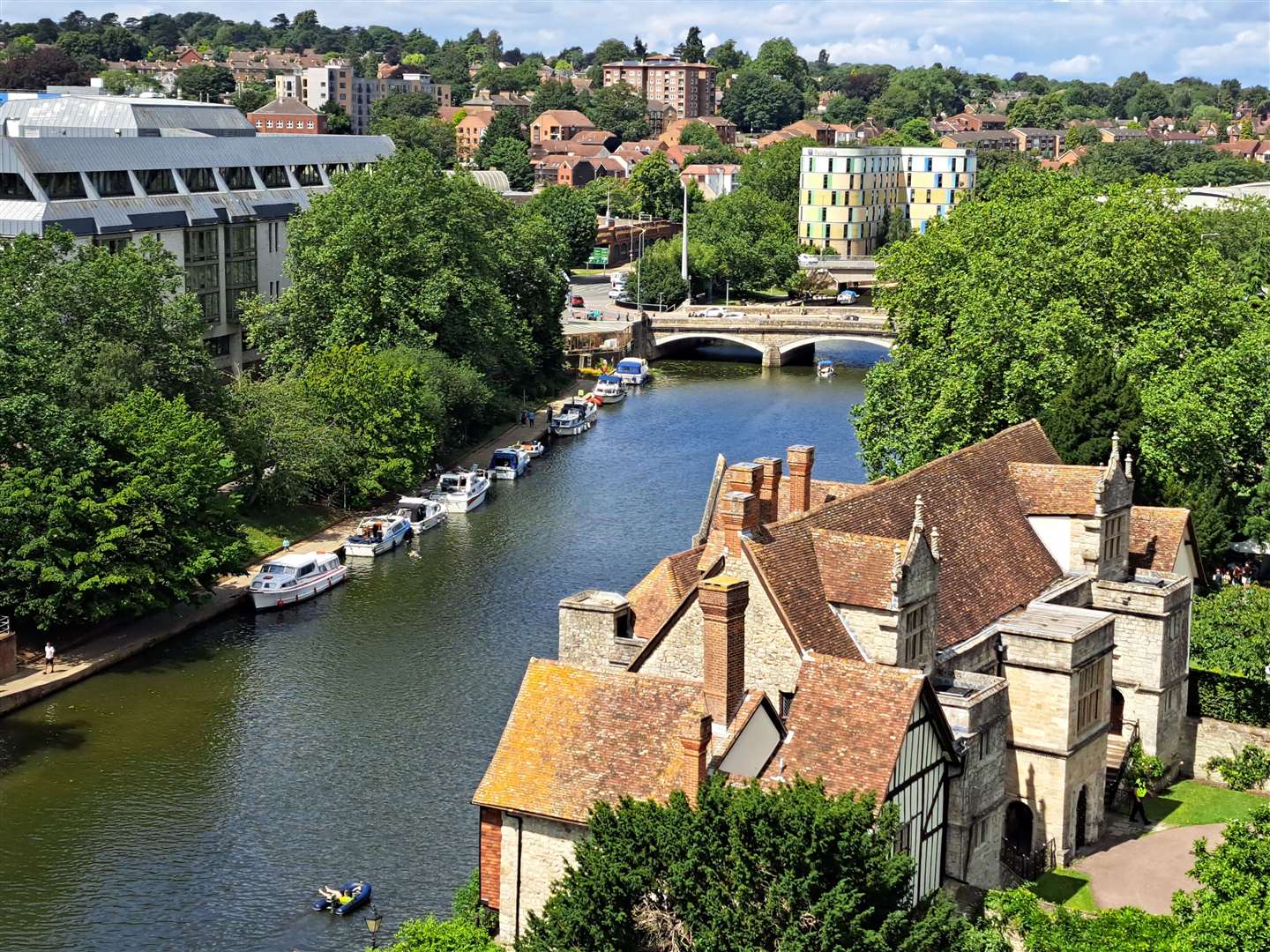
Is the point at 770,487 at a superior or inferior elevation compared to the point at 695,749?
superior

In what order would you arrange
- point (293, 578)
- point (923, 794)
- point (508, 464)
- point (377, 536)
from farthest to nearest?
point (508, 464) → point (377, 536) → point (293, 578) → point (923, 794)

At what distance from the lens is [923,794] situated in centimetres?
3994

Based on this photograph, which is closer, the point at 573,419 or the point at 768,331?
the point at 573,419

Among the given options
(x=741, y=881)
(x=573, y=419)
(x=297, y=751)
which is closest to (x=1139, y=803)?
(x=741, y=881)

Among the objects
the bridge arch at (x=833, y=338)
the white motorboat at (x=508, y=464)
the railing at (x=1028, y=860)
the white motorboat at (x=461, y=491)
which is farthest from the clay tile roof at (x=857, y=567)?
the bridge arch at (x=833, y=338)

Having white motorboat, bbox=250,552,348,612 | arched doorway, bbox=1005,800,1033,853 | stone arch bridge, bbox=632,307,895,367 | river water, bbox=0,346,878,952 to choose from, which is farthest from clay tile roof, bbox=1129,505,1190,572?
stone arch bridge, bbox=632,307,895,367

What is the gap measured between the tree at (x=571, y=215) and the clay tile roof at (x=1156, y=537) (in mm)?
124961

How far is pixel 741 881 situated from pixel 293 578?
46022 mm

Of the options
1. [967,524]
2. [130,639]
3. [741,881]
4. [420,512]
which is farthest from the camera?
[420,512]

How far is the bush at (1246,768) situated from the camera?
53531mm

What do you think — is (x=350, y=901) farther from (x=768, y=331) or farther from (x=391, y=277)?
(x=768, y=331)

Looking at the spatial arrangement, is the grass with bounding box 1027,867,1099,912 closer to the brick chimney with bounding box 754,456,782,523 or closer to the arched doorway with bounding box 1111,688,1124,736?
the arched doorway with bounding box 1111,688,1124,736

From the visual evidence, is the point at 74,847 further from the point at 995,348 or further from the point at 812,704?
the point at 995,348

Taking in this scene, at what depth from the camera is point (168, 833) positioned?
53156 mm
